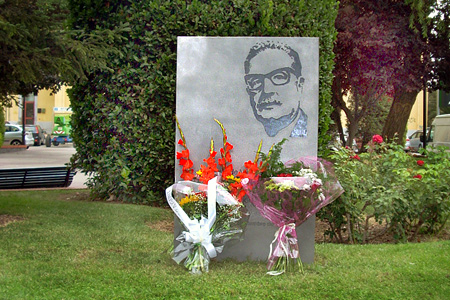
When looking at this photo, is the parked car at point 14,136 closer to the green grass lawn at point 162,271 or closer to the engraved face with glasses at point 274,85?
the green grass lawn at point 162,271

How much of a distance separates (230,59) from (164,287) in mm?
2561

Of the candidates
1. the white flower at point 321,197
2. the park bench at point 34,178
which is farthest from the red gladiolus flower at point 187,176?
the park bench at point 34,178

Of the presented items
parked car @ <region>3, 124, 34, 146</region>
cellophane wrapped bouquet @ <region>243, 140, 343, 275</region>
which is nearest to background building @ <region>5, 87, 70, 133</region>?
parked car @ <region>3, 124, 34, 146</region>

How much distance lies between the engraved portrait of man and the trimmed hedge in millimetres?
2985

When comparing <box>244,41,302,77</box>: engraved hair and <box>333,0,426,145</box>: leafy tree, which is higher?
<box>333,0,426,145</box>: leafy tree

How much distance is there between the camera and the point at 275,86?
19.9ft

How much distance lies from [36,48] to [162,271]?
11.9 feet

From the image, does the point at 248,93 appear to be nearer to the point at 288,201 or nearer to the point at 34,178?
the point at 288,201

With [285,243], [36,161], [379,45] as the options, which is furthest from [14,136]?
[285,243]

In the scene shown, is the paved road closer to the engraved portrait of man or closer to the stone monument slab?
the stone monument slab

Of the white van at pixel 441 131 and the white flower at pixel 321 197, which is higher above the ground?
the white van at pixel 441 131

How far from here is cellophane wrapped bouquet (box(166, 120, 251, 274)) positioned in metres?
5.45

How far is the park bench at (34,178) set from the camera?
13016 mm

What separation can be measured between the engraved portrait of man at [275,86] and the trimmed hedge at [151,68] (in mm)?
2985
